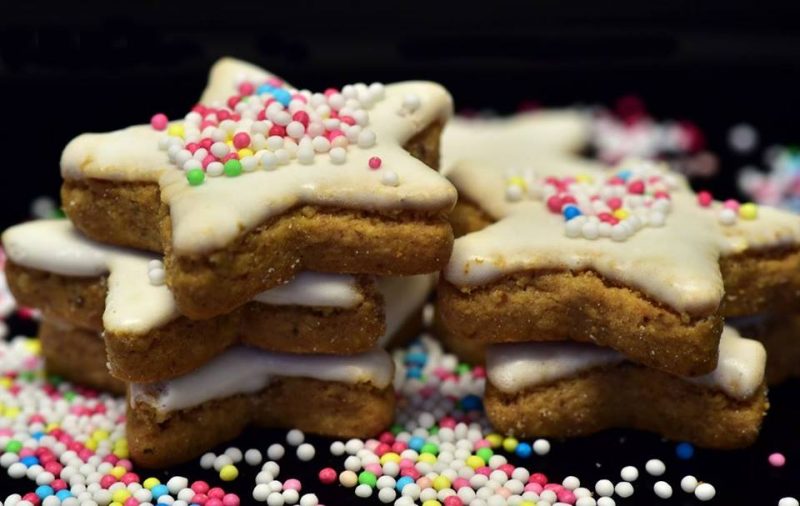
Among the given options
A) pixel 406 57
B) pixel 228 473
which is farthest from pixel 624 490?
pixel 406 57

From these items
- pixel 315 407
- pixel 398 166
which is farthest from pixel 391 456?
pixel 398 166

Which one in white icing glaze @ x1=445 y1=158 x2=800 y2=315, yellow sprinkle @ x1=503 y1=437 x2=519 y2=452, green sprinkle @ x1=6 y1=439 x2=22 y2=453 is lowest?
green sprinkle @ x1=6 y1=439 x2=22 y2=453

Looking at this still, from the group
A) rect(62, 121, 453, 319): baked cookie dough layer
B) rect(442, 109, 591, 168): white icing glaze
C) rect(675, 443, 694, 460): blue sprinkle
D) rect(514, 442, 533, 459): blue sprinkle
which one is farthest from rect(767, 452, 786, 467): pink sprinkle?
rect(442, 109, 591, 168): white icing glaze

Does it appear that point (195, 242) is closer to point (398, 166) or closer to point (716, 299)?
point (398, 166)

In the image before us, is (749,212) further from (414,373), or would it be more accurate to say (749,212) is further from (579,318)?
(414,373)

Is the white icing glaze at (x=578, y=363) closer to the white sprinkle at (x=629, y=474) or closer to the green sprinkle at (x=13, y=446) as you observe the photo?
the white sprinkle at (x=629, y=474)

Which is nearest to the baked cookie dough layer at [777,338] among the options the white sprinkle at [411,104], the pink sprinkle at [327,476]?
the white sprinkle at [411,104]

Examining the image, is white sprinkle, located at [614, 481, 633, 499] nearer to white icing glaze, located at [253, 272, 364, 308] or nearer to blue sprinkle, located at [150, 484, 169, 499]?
white icing glaze, located at [253, 272, 364, 308]
